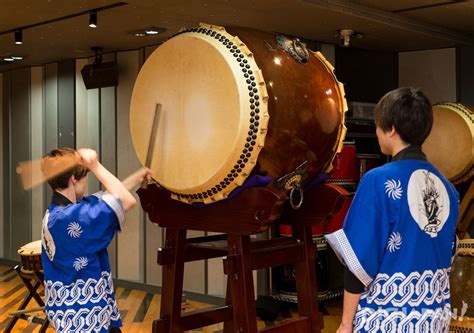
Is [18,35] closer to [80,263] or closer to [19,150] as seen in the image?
[19,150]

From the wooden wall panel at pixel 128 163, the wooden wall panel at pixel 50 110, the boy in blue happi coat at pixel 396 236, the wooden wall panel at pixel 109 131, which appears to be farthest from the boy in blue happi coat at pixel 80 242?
the wooden wall panel at pixel 50 110

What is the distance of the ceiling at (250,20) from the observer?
394cm

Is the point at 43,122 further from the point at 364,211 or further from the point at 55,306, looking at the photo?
the point at 364,211

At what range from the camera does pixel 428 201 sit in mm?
1829

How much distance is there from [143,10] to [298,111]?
2.08 metres

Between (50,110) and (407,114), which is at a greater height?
(50,110)

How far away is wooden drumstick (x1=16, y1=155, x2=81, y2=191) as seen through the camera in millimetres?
2387

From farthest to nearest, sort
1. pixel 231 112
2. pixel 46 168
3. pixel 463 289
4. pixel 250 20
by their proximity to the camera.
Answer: pixel 250 20, pixel 463 289, pixel 46 168, pixel 231 112

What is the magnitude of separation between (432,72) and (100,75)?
2689 mm

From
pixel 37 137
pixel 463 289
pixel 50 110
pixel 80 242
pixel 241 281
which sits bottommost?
pixel 463 289

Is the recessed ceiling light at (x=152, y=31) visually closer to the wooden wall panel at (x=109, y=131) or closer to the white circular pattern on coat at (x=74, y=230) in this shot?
the wooden wall panel at (x=109, y=131)

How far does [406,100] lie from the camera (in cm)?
180

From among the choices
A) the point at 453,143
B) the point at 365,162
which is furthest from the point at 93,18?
the point at 453,143

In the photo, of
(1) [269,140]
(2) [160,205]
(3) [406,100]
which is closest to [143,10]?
(2) [160,205]
